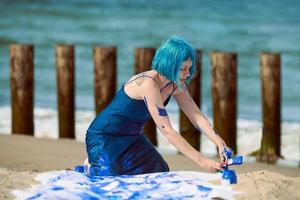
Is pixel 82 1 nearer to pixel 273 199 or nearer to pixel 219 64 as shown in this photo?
pixel 219 64

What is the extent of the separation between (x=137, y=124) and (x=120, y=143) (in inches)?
5.6

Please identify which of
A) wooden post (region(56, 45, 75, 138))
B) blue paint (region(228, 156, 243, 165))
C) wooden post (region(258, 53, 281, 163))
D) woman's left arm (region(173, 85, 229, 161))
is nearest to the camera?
blue paint (region(228, 156, 243, 165))

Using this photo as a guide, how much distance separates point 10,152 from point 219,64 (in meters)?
→ 2.13

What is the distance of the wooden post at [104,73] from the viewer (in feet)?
29.9

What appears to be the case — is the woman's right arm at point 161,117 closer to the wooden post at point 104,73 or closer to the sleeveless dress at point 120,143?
the sleeveless dress at point 120,143

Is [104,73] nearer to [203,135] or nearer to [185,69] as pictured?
[203,135]

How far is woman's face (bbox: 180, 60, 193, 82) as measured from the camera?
5.01 m

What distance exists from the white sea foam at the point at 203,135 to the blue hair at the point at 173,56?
6.53 meters

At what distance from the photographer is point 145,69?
29.5 feet

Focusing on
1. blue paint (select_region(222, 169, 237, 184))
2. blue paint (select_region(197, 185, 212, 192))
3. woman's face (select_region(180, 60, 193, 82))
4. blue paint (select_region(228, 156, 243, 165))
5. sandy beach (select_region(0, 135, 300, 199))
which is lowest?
sandy beach (select_region(0, 135, 300, 199))

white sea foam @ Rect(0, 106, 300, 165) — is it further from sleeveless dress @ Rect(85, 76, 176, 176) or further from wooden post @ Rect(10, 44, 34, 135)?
sleeveless dress @ Rect(85, 76, 176, 176)

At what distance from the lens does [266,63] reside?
8797 millimetres

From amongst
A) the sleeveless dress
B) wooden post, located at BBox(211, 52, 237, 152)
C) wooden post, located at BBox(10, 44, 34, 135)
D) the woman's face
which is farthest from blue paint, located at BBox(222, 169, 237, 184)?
wooden post, located at BBox(10, 44, 34, 135)

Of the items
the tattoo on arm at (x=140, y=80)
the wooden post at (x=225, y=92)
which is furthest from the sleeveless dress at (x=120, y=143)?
the wooden post at (x=225, y=92)
